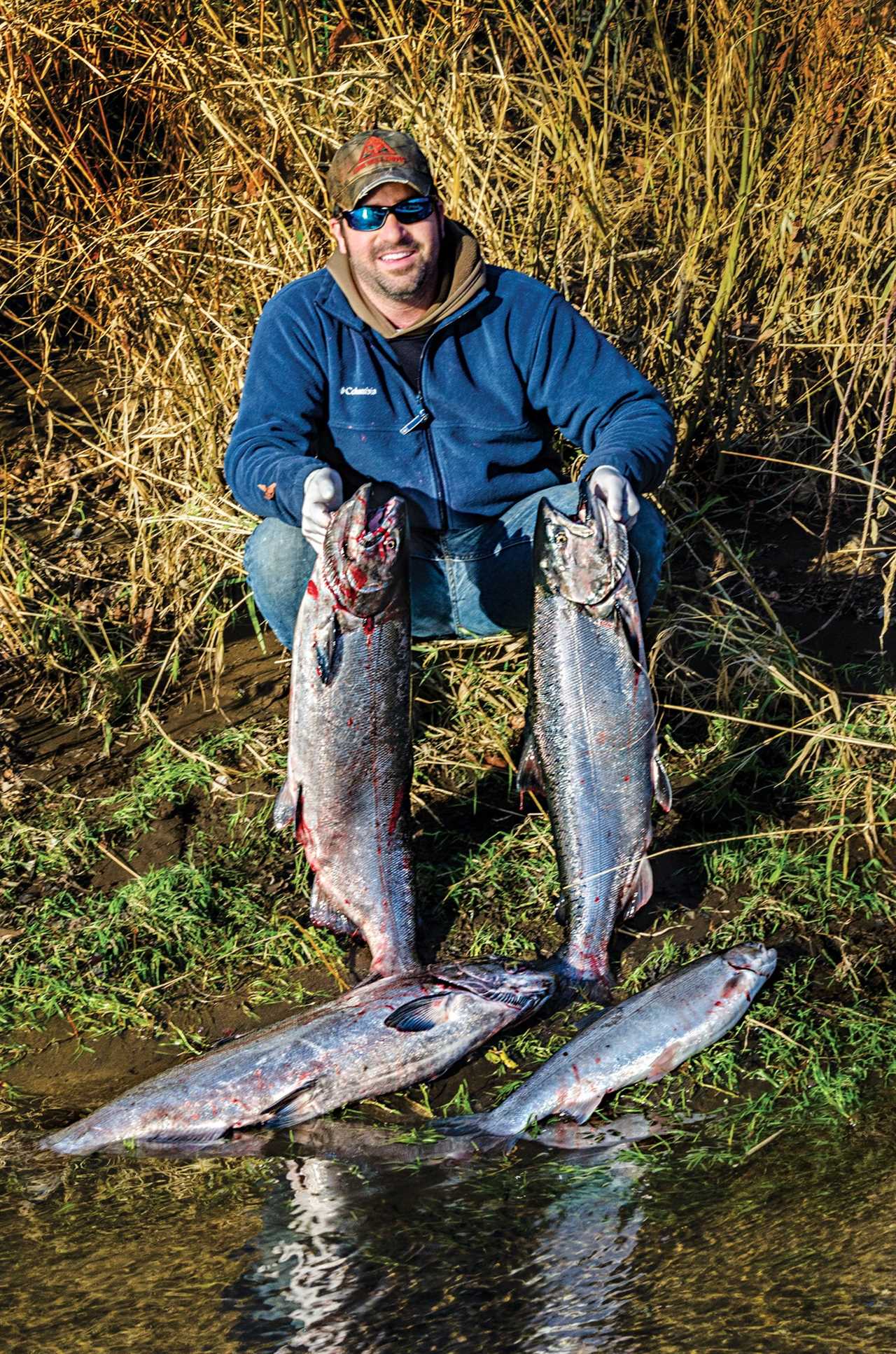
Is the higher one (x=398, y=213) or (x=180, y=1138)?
(x=398, y=213)

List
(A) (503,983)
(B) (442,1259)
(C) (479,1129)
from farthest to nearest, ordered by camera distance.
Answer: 1. (A) (503,983)
2. (C) (479,1129)
3. (B) (442,1259)

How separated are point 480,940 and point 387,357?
1.87 metres

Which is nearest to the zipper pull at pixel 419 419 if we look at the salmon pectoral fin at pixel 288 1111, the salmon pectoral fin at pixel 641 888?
the salmon pectoral fin at pixel 641 888

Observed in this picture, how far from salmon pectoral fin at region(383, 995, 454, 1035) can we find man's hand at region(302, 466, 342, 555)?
1.27 meters

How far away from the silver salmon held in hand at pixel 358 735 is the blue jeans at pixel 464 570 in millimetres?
481

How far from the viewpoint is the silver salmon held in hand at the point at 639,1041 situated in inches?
140

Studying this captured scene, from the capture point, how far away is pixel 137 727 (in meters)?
5.31

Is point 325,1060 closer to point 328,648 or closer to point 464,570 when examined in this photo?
point 328,648

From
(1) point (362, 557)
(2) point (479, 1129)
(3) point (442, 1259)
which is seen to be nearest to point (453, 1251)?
(3) point (442, 1259)

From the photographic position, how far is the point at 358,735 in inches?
158

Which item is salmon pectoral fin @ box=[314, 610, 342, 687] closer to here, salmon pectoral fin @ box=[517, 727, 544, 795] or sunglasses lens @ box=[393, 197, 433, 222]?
salmon pectoral fin @ box=[517, 727, 544, 795]

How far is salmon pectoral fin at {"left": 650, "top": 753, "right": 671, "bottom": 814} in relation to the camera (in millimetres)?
4008

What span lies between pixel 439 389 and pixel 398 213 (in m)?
0.55

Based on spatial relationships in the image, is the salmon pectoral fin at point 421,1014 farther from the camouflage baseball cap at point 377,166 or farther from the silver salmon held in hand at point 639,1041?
the camouflage baseball cap at point 377,166
